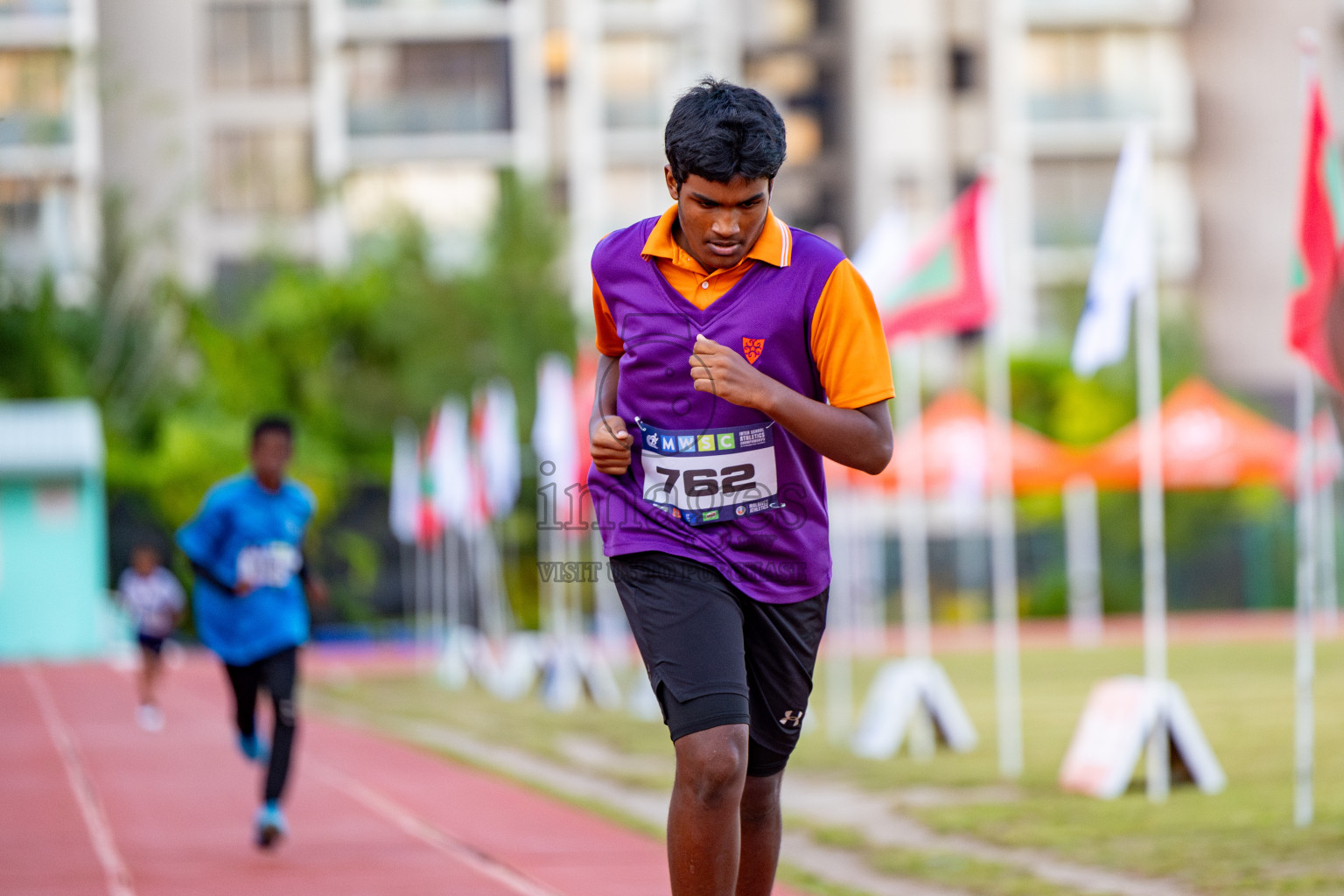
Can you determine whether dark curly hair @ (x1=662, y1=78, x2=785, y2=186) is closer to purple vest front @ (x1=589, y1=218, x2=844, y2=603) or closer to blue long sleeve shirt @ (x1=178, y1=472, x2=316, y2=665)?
purple vest front @ (x1=589, y1=218, x2=844, y2=603)

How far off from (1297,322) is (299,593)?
4.78 metres

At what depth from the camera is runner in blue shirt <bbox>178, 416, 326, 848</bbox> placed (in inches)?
349

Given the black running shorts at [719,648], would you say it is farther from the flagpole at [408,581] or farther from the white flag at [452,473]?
the flagpole at [408,581]

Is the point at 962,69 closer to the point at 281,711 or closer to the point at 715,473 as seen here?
the point at 281,711

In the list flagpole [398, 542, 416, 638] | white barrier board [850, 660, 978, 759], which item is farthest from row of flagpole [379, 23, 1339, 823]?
flagpole [398, 542, 416, 638]

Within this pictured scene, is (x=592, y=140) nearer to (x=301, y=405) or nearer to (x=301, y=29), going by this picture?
(x=301, y=29)

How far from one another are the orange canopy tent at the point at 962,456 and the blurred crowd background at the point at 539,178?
867cm

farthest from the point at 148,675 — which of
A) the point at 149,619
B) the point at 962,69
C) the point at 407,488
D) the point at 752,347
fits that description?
the point at 962,69

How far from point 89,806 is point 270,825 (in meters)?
2.45

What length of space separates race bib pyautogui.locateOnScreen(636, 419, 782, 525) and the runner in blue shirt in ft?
15.0

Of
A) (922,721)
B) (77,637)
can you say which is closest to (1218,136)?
(77,637)

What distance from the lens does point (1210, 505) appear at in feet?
125

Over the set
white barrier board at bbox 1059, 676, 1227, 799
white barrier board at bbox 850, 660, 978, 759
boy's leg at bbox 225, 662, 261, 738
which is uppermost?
boy's leg at bbox 225, 662, 261, 738

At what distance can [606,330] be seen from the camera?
16.1ft
